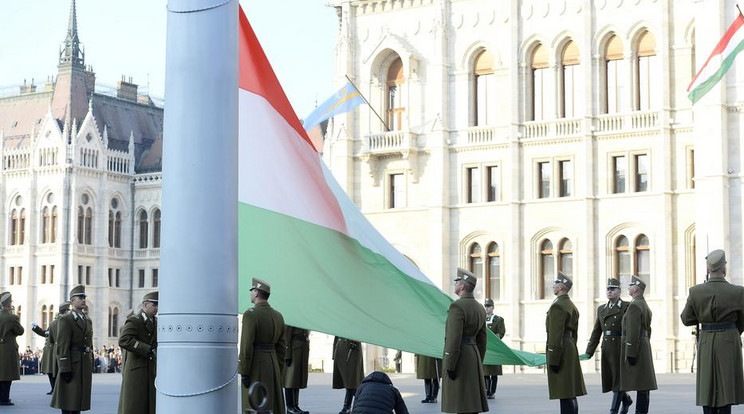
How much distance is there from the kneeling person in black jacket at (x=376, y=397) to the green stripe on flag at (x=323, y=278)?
2.47ft

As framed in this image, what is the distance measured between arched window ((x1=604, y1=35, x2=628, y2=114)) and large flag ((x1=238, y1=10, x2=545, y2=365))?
111ft

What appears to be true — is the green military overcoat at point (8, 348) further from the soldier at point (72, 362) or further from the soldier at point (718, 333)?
the soldier at point (718, 333)

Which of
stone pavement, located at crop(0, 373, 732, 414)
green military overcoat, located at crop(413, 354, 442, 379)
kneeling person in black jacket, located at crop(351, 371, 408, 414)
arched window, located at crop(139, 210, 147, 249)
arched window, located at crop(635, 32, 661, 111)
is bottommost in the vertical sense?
stone pavement, located at crop(0, 373, 732, 414)

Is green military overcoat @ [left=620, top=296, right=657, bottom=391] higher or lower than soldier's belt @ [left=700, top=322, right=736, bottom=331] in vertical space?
lower

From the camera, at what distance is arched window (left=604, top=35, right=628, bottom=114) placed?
4216 centimetres

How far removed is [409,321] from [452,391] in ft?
10.5

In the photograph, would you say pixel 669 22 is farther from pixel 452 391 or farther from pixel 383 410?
pixel 383 410

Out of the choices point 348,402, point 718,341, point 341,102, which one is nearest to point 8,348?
point 348,402

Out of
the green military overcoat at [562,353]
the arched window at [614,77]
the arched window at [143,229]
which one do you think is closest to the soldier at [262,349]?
the green military overcoat at [562,353]

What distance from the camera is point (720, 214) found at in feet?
126

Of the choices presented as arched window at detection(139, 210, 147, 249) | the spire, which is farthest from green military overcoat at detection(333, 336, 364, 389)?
the spire

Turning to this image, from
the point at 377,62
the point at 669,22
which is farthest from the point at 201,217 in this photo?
the point at 377,62

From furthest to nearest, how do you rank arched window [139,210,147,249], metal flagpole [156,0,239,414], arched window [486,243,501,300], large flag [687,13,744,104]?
arched window [139,210,147,249] → arched window [486,243,501,300] → large flag [687,13,744,104] → metal flagpole [156,0,239,414]

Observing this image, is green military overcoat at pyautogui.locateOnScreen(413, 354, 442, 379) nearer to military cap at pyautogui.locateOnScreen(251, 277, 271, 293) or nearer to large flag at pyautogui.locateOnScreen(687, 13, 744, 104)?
large flag at pyautogui.locateOnScreen(687, 13, 744, 104)
